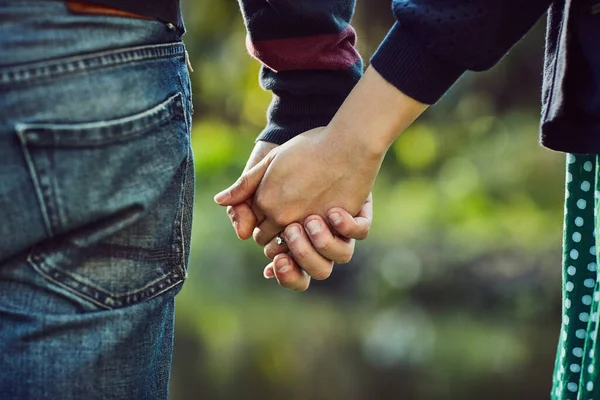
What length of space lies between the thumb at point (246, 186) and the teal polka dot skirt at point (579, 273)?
485 mm

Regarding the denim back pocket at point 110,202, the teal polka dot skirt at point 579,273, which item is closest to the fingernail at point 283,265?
the denim back pocket at point 110,202

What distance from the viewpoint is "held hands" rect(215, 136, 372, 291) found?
1315mm

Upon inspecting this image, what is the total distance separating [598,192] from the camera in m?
1.03

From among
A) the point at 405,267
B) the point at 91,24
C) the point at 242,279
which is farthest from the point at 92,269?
the point at 242,279

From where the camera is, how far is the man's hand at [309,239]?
131 cm

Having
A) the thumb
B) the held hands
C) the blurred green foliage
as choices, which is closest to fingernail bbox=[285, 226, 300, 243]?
the held hands

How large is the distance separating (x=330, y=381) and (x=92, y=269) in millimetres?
2745

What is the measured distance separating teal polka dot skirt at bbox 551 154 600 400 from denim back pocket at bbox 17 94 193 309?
52cm

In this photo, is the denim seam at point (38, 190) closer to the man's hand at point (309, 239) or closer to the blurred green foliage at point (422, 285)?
the man's hand at point (309, 239)

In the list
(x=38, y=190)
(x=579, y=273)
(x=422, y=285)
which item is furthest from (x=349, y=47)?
(x=422, y=285)

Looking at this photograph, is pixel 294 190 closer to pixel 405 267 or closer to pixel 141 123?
pixel 141 123

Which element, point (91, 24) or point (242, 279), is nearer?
point (91, 24)

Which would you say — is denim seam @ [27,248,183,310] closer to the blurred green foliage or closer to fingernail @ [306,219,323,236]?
fingernail @ [306,219,323,236]

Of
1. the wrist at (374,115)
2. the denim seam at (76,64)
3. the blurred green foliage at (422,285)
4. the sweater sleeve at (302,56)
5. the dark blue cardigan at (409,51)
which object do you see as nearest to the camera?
the denim seam at (76,64)
